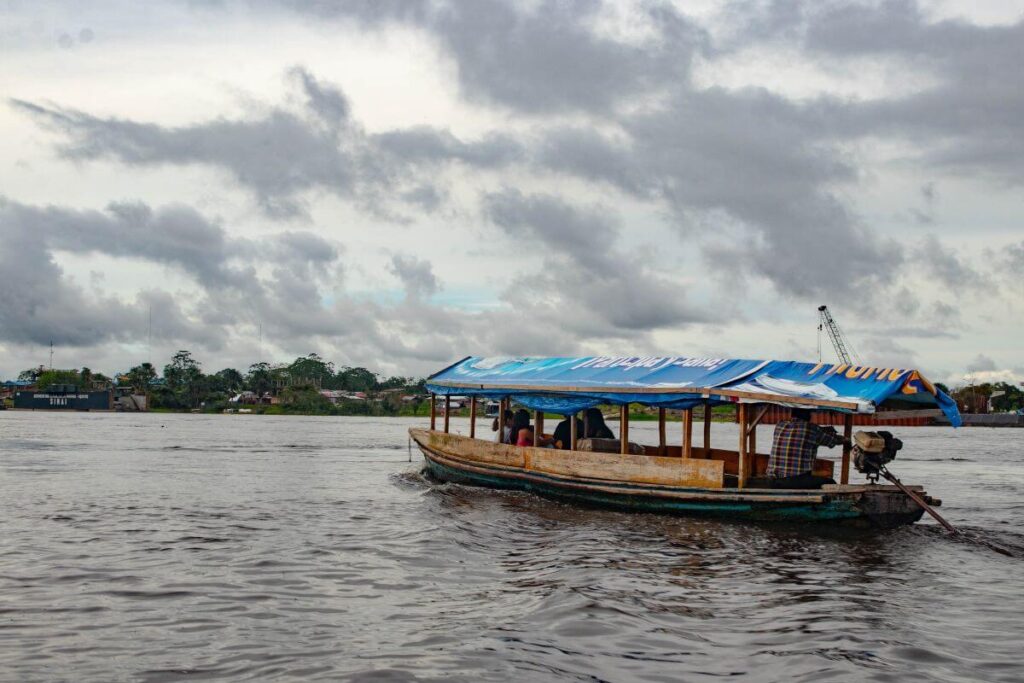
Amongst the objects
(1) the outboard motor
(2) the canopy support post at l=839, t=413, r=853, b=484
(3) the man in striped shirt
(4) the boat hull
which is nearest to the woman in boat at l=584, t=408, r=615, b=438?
(4) the boat hull

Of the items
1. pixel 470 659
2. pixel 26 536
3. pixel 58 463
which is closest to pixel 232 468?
pixel 58 463

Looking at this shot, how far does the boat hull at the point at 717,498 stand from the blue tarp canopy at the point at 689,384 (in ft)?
4.34

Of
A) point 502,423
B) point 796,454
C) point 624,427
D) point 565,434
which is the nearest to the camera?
point 796,454

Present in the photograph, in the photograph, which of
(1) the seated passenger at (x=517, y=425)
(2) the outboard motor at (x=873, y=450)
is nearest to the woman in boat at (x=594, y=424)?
(1) the seated passenger at (x=517, y=425)

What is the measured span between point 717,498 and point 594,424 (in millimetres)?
4696

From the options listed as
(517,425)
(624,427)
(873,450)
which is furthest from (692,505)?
(517,425)

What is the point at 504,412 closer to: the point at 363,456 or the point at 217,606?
the point at 217,606

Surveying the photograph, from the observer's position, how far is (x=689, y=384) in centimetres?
1565

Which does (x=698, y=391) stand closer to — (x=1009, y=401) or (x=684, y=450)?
(x=684, y=450)

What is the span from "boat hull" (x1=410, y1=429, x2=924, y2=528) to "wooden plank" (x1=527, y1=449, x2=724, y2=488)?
88mm

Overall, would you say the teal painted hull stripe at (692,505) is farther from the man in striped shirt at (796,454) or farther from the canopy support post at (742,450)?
the man in striped shirt at (796,454)

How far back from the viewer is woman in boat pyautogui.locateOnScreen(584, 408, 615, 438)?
18.8 m

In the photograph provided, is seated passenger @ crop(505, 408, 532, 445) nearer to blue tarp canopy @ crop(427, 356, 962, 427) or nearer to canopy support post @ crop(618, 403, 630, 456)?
blue tarp canopy @ crop(427, 356, 962, 427)

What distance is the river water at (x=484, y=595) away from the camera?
23.7 feet
